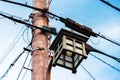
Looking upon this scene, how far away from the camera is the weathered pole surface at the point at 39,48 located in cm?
778

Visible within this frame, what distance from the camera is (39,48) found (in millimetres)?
8188

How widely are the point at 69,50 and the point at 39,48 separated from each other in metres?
1.10

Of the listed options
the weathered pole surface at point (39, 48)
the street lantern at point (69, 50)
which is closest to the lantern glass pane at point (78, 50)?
the street lantern at point (69, 50)

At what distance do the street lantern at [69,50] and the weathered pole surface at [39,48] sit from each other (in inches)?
19.1

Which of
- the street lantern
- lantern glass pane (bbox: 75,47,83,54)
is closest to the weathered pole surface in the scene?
the street lantern

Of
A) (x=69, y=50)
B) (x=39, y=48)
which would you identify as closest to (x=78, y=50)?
(x=69, y=50)

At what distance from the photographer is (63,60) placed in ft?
24.4

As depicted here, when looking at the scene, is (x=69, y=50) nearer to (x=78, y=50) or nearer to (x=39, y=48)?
(x=78, y=50)

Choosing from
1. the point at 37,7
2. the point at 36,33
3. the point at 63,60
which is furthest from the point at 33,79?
the point at 37,7

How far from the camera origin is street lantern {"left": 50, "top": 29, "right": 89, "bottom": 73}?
289 inches

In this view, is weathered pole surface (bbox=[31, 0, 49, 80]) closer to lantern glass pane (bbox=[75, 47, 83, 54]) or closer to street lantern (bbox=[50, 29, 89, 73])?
street lantern (bbox=[50, 29, 89, 73])

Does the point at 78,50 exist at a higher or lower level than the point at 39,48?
higher

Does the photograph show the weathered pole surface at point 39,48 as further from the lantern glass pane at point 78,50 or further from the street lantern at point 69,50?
the lantern glass pane at point 78,50

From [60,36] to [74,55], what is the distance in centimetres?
51
